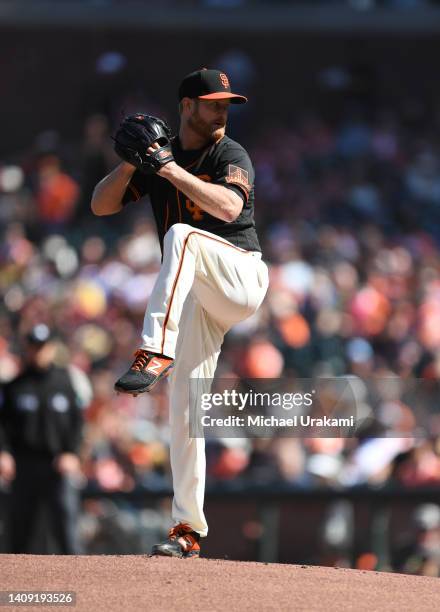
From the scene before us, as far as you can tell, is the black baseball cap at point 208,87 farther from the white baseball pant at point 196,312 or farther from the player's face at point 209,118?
the white baseball pant at point 196,312

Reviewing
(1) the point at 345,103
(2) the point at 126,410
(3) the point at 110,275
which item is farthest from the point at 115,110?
(2) the point at 126,410

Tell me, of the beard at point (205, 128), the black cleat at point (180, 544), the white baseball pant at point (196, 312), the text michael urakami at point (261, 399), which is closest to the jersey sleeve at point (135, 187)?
the beard at point (205, 128)

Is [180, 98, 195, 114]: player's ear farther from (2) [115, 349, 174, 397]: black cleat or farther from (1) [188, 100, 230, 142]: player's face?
(2) [115, 349, 174, 397]: black cleat

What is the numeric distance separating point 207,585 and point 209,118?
6.06ft

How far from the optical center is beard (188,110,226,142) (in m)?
5.07

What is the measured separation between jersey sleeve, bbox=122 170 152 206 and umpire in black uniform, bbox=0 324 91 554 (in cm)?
266

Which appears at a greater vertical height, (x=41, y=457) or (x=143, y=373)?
(x=143, y=373)

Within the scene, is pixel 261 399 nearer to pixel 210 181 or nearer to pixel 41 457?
pixel 210 181

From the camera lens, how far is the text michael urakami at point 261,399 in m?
5.32

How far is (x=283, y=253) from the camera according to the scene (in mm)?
11797

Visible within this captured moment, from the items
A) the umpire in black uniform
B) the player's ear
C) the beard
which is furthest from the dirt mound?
the umpire in black uniform

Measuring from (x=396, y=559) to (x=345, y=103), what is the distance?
8.22 m

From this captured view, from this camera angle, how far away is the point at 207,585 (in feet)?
15.2

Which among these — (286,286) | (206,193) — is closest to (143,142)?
(206,193)
